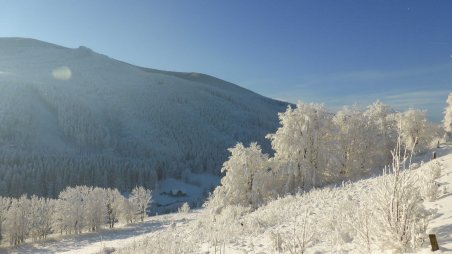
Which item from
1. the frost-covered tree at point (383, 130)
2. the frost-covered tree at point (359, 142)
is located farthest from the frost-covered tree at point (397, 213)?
the frost-covered tree at point (383, 130)

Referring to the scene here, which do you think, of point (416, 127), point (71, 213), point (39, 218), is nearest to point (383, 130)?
point (416, 127)

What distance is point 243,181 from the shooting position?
36.0m

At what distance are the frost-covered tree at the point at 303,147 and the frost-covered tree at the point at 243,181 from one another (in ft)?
8.40

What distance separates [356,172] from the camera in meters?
39.9

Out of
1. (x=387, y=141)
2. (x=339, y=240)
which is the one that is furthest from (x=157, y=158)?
(x=339, y=240)

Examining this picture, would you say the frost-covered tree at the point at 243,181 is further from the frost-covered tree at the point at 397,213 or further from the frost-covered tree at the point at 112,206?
the frost-covered tree at the point at 112,206

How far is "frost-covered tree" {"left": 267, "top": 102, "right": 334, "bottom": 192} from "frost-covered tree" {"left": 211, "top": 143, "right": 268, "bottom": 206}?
8.40 ft

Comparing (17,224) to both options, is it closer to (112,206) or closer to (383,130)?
(112,206)

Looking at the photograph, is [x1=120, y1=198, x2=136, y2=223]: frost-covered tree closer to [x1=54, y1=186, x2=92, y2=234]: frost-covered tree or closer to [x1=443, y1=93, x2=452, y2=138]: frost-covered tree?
[x1=54, y1=186, x2=92, y2=234]: frost-covered tree

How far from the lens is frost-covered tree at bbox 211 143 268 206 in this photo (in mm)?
35156

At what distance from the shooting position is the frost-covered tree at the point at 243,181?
35.2 meters

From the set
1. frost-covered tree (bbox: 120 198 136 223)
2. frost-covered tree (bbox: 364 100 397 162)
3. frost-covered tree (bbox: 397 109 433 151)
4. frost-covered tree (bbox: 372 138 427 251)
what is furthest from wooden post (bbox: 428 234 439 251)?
frost-covered tree (bbox: 120 198 136 223)

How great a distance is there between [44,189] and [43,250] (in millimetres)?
73653

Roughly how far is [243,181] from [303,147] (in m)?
7.40
